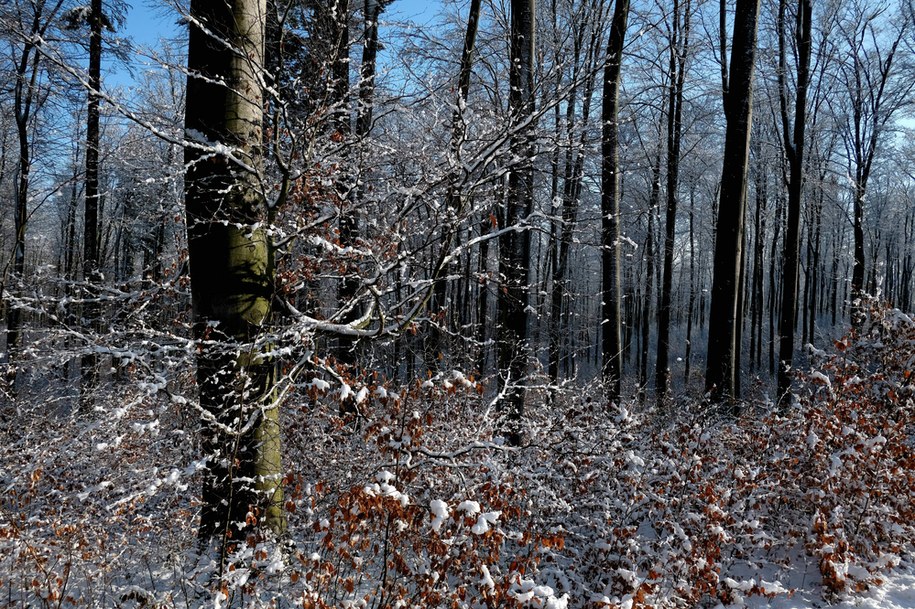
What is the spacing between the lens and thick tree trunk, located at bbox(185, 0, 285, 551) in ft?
13.3

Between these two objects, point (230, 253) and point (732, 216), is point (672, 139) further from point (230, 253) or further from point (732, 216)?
point (230, 253)

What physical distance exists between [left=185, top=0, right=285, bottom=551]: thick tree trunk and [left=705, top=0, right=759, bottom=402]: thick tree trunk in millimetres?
6932

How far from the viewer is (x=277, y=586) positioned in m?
3.86

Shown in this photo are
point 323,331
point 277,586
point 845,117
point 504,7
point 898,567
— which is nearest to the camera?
point 277,586

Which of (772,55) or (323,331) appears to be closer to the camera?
(323,331)

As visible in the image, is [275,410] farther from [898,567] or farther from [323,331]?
[898,567]

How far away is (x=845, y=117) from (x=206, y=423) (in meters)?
23.9

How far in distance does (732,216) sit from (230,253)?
24.5 ft

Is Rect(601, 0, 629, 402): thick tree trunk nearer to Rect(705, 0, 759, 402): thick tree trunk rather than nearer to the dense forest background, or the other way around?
the dense forest background

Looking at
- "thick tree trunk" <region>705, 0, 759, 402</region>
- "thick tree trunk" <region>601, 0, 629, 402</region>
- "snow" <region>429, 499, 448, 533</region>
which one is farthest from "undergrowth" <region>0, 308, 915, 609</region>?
"thick tree trunk" <region>601, 0, 629, 402</region>

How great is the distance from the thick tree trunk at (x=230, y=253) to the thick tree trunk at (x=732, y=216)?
6.93 metres

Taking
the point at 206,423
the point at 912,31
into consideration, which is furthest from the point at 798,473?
the point at 912,31

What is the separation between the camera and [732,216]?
330 inches

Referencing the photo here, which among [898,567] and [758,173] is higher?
[758,173]
